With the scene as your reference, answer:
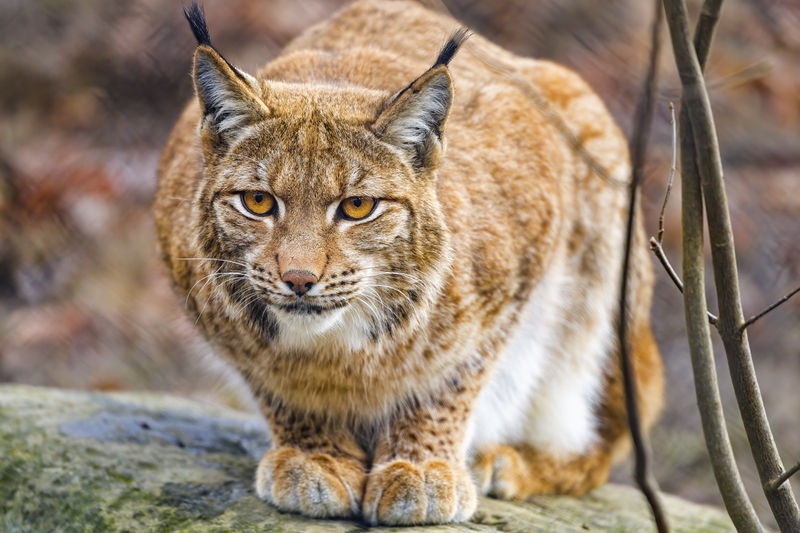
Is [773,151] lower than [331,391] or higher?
higher

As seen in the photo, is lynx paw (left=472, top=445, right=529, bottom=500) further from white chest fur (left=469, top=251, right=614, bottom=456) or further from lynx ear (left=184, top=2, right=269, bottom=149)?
lynx ear (left=184, top=2, right=269, bottom=149)

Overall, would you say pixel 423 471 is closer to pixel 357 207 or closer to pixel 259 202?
pixel 357 207

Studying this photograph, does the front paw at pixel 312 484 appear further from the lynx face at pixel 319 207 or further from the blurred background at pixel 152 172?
the blurred background at pixel 152 172

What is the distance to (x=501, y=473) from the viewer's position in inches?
163

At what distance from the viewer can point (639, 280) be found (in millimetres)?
4512

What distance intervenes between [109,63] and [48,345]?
2.20 meters

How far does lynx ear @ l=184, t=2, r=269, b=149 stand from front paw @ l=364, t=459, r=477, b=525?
1.26 metres

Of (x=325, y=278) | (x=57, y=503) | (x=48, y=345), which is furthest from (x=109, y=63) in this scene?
(x=325, y=278)

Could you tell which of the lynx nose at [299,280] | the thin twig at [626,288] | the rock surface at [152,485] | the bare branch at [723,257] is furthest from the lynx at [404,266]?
the thin twig at [626,288]

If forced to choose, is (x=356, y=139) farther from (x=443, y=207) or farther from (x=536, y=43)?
(x=536, y=43)

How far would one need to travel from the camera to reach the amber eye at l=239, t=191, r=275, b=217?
10.6 feet

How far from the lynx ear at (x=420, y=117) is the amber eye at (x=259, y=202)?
43cm

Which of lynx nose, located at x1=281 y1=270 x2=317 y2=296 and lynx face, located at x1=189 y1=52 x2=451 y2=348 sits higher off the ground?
→ lynx face, located at x1=189 y1=52 x2=451 y2=348

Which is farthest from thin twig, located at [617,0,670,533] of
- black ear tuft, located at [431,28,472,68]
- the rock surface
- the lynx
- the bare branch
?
the rock surface
